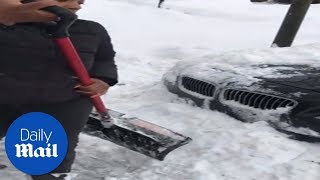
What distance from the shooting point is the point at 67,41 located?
224 centimetres

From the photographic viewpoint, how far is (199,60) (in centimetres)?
506

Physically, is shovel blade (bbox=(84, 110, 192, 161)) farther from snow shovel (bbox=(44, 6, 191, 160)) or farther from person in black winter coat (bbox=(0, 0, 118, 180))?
person in black winter coat (bbox=(0, 0, 118, 180))

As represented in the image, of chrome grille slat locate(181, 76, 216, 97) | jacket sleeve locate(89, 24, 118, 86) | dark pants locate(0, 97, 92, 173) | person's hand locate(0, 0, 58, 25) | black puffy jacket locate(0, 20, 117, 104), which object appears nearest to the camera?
person's hand locate(0, 0, 58, 25)

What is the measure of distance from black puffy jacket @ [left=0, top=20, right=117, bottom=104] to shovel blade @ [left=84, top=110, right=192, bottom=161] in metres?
1.00

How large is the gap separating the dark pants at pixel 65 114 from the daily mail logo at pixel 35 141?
0.07 metres

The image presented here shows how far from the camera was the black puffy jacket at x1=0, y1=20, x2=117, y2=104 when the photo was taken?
2.19 meters

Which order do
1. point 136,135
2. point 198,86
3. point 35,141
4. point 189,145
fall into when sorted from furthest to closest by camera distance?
point 198,86
point 189,145
point 136,135
point 35,141

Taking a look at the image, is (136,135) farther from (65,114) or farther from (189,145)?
(65,114)

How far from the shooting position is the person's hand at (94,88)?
242cm

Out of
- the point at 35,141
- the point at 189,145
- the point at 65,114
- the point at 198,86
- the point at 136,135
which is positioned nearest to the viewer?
the point at 35,141

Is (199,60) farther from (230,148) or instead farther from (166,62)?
(166,62)

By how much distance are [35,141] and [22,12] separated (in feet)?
1.79

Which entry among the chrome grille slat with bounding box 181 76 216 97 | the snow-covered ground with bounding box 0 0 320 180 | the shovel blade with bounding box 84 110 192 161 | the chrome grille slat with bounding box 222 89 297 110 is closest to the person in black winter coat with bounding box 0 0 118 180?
the shovel blade with bounding box 84 110 192 161

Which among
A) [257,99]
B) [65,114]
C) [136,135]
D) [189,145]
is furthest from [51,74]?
[257,99]
